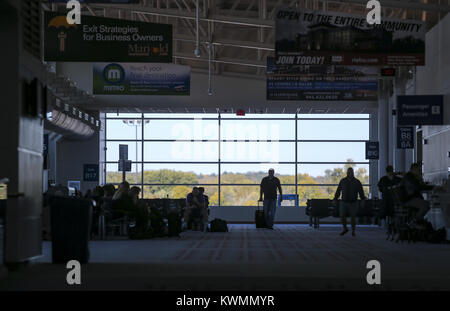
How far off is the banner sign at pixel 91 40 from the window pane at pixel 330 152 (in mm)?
17723

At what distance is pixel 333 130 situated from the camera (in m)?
30.3

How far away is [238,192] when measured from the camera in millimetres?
30594

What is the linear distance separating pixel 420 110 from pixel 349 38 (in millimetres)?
3469

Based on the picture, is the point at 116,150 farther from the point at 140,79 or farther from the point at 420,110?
the point at 420,110

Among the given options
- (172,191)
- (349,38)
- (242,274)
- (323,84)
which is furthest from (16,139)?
(172,191)

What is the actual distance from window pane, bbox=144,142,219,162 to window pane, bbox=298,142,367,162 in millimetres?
Result: 3724

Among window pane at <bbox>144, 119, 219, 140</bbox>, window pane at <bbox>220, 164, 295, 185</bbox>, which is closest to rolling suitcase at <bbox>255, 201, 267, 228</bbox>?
window pane at <bbox>220, 164, 295, 185</bbox>

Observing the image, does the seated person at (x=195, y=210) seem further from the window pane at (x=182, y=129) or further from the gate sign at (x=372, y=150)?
the window pane at (x=182, y=129)

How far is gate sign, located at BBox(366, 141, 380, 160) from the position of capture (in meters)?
26.4

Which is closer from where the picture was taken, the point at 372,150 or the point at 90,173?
the point at 372,150

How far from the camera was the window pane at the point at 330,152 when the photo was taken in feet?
98.8

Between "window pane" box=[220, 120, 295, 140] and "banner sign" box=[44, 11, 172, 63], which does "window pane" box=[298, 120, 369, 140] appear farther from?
"banner sign" box=[44, 11, 172, 63]

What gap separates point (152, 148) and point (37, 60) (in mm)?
22096

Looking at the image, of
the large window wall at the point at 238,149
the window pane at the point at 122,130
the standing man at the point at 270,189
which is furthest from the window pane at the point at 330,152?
the standing man at the point at 270,189
